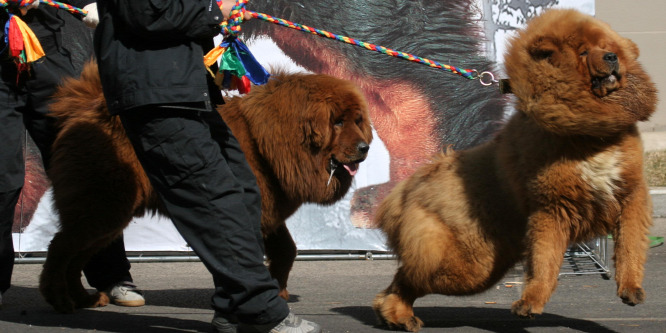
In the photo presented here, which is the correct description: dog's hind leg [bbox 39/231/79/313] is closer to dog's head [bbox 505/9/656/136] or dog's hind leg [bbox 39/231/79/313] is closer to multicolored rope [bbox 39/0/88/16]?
multicolored rope [bbox 39/0/88/16]

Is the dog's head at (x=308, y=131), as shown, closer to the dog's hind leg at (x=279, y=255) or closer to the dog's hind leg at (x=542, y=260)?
the dog's hind leg at (x=279, y=255)

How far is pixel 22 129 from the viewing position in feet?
13.9

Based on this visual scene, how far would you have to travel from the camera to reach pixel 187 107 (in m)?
3.03

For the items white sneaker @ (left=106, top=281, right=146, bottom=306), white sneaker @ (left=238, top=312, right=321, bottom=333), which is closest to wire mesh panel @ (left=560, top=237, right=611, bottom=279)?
white sneaker @ (left=238, top=312, right=321, bottom=333)

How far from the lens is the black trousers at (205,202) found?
119 inches

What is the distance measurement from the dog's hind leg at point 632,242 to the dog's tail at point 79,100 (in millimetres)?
2711

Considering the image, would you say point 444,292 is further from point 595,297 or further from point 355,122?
point 595,297

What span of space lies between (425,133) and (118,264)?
2.52 m

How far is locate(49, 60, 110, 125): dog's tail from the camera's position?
420cm

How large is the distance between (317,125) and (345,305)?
3.75 feet

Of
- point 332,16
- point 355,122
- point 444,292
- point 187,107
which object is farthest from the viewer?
point 332,16

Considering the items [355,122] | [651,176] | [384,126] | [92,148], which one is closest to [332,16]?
[384,126]

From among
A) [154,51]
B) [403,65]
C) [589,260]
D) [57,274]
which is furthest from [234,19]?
[589,260]

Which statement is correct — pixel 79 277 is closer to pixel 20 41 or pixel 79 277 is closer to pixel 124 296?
pixel 124 296
